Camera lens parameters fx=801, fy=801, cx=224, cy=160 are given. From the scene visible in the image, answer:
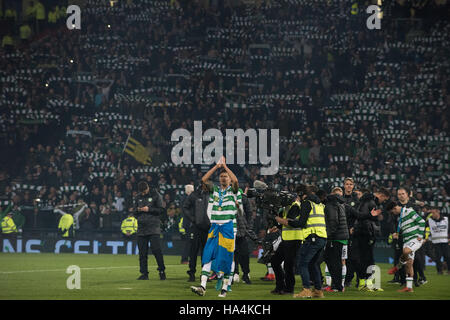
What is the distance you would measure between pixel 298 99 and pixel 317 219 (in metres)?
23.0

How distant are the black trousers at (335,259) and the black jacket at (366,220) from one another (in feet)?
3.47

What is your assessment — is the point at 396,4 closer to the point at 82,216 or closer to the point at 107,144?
the point at 107,144

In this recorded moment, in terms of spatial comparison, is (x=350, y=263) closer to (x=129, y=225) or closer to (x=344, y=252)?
(x=344, y=252)

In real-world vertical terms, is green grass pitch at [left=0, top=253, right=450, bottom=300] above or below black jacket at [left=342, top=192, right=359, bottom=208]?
below

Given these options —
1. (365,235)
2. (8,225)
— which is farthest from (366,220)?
(8,225)

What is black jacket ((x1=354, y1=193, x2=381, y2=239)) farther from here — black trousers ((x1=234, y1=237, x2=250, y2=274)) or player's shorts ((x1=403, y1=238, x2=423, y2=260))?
black trousers ((x1=234, y1=237, x2=250, y2=274))

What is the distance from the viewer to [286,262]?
15.8 meters

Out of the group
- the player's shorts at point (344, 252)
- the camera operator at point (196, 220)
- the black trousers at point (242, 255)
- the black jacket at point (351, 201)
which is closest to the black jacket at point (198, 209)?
the camera operator at point (196, 220)

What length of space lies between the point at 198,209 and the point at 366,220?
4.11 meters

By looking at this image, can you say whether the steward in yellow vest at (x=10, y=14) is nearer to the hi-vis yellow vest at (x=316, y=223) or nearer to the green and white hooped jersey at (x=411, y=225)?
the green and white hooped jersey at (x=411, y=225)

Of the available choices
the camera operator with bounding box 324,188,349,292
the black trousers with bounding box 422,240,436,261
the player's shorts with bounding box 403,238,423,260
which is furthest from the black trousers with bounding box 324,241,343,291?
the black trousers with bounding box 422,240,436,261

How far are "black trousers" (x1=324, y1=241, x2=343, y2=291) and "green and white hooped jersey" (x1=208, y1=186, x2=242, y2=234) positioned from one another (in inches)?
108

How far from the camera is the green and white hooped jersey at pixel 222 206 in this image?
1557 centimetres

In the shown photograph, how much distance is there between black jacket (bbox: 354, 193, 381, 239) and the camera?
711 inches
